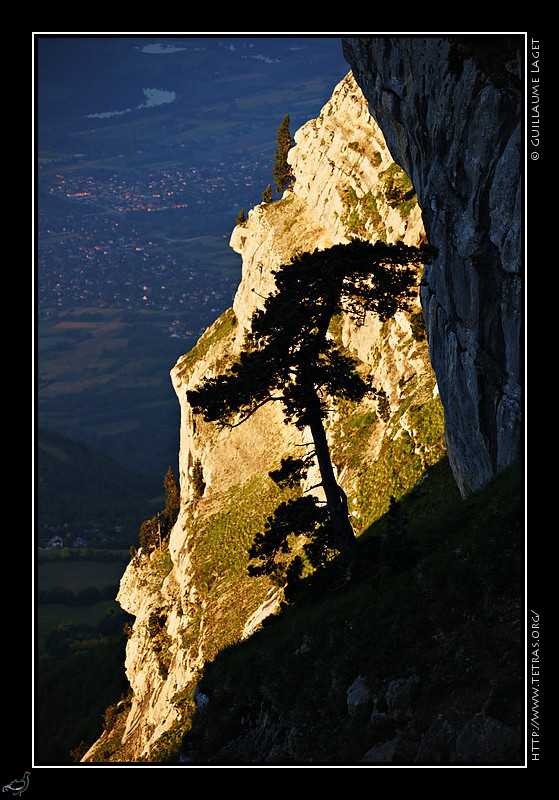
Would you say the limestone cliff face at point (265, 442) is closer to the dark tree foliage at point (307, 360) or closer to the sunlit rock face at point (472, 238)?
the sunlit rock face at point (472, 238)

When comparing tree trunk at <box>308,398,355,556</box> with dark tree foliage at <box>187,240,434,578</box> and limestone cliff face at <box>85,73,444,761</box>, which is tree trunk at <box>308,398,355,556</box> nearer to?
dark tree foliage at <box>187,240,434,578</box>

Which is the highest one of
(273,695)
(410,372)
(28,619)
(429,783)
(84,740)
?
(410,372)

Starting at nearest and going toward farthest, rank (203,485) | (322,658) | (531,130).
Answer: (531,130) → (322,658) → (203,485)

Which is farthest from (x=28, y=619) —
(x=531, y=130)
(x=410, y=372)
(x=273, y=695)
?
(x=410, y=372)

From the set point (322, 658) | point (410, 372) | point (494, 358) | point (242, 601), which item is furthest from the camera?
point (242, 601)

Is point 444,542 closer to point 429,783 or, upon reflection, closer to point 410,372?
point 429,783

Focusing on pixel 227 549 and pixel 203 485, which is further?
pixel 203 485

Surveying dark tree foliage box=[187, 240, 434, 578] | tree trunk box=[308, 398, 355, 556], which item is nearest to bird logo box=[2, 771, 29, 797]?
dark tree foliage box=[187, 240, 434, 578]
